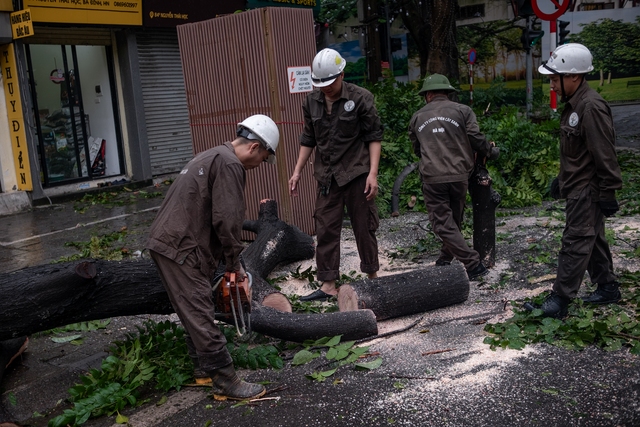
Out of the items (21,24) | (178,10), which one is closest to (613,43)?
(178,10)

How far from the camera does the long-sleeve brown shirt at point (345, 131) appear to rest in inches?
218

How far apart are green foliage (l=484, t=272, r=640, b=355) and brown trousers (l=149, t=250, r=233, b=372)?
1776mm

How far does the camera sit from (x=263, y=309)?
4672 mm

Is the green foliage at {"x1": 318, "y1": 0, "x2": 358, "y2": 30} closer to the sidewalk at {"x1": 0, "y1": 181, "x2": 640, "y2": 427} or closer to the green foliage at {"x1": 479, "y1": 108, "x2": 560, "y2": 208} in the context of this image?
the green foliage at {"x1": 479, "y1": 108, "x2": 560, "y2": 208}

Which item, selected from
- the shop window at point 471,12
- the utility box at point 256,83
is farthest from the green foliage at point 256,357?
the shop window at point 471,12

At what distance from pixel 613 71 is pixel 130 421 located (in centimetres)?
2307

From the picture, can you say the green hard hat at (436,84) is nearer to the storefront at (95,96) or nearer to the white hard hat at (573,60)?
the white hard hat at (573,60)

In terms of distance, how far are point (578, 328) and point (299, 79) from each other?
4537mm

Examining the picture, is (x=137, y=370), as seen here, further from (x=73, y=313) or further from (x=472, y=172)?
(x=472, y=172)

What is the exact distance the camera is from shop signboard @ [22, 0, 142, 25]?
1105 centimetres

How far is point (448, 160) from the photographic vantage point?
5844mm

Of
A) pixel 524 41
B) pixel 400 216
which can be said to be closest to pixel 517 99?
pixel 524 41

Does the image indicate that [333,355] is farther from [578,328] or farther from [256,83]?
[256,83]

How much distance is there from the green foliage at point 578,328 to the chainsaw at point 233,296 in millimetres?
1597
